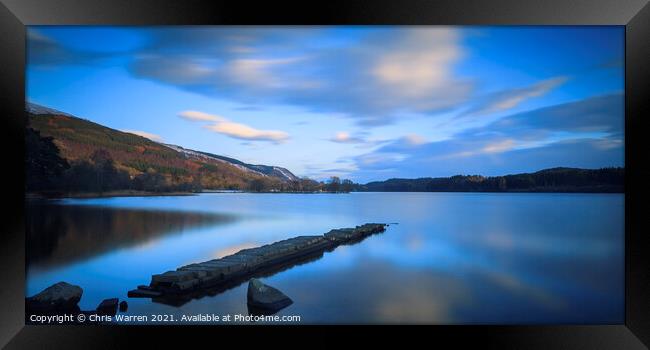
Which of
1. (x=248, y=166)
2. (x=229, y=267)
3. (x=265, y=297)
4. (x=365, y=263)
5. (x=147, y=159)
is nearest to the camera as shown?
(x=265, y=297)

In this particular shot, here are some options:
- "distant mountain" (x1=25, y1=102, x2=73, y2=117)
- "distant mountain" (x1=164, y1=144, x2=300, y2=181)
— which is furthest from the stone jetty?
"distant mountain" (x1=25, y1=102, x2=73, y2=117)

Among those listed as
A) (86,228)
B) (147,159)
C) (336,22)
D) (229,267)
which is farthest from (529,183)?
(86,228)

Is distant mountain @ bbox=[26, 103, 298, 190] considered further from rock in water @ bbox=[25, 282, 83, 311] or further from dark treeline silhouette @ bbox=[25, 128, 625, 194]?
rock in water @ bbox=[25, 282, 83, 311]

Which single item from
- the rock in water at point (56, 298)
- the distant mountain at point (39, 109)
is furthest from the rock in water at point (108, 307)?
the distant mountain at point (39, 109)

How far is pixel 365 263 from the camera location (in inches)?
200

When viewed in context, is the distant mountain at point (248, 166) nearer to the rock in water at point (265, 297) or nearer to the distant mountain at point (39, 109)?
the distant mountain at point (39, 109)

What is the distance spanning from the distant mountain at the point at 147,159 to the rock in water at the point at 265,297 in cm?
135

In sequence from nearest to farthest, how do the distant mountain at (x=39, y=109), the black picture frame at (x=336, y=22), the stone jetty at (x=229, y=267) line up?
the black picture frame at (x=336, y=22) < the distant mountain at (x=39, y=109) < the stone jetty at (x=229, y=267)

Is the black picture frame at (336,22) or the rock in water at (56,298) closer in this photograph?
the black picture frame at (336,22)

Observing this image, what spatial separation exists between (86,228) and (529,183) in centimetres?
551

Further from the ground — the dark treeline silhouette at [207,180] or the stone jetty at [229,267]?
the dark treeline silhouette at [207,180]

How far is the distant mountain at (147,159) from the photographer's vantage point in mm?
3837

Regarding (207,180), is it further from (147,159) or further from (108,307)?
(108,307)

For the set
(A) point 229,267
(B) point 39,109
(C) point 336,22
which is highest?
(C) point 336,22
